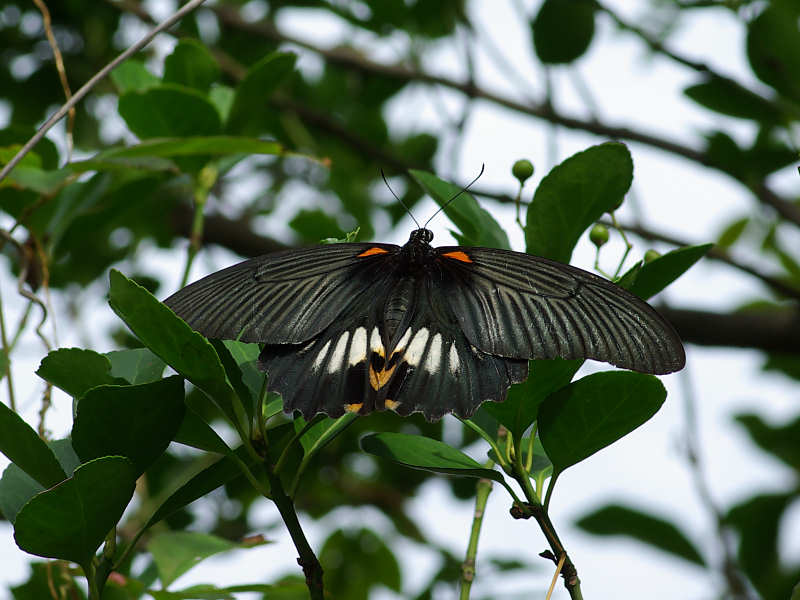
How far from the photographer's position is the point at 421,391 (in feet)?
3.77

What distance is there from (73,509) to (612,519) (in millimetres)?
1013

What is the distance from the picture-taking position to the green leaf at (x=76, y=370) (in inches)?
35.5

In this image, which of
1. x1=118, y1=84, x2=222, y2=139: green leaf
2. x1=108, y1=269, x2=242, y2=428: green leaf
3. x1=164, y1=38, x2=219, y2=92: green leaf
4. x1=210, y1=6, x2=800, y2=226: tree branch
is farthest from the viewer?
x1=210, y1=6, x2=800, y2=226: tree branch

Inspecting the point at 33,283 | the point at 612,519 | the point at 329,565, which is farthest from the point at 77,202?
the point at 329,565

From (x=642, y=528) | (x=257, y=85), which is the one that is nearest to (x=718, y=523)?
(x=642, y=528)

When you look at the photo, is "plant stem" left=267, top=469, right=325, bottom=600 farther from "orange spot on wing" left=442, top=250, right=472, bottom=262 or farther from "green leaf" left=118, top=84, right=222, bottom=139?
"green leaf" left=118, top=84, right=222, bottom=139

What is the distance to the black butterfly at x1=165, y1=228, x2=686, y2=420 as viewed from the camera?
102cm

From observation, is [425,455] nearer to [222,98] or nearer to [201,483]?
[201,483]

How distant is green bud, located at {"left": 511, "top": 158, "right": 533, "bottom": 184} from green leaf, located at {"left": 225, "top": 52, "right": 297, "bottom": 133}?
1.50ft

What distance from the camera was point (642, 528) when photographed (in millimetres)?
1570

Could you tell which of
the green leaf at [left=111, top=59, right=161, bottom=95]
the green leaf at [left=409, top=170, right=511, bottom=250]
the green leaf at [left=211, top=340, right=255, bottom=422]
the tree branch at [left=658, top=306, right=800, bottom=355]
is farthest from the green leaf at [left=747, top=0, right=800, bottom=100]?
the green leaf at [left=211, top=340, right=255, bottom=422]

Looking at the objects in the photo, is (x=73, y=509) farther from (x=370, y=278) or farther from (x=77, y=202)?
(x=77, y=202)

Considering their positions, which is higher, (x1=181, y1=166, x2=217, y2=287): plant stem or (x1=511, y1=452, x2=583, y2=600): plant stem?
(x1=181, y1=166, x2=217, y2=287): plant stem

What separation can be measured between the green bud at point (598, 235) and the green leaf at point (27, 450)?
0.73 meters
